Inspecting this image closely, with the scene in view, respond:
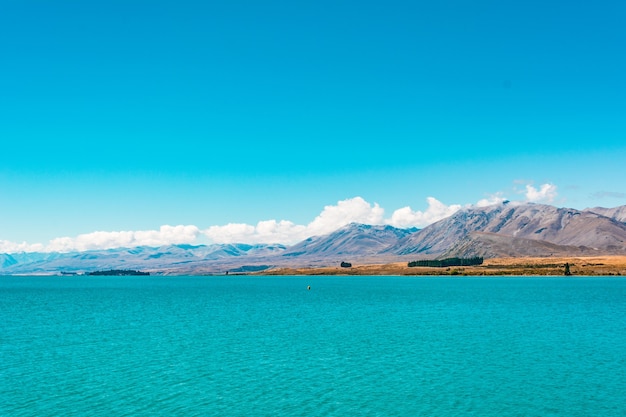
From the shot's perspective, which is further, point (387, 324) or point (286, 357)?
point (387, 324)

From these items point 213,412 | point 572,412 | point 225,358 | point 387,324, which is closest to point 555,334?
point 387,324

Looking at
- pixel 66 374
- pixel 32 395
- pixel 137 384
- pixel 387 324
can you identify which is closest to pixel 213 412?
pixel 137 384

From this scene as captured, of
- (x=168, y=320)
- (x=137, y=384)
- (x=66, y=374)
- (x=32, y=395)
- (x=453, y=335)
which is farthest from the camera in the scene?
(x=168, y=320)

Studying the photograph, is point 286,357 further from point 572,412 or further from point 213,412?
point 572,412

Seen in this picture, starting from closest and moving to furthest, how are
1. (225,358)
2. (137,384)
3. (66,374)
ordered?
(137,384)
(66,374)
(225,358)

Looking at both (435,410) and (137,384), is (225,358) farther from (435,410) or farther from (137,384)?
(435,410)

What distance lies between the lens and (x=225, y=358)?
204ft

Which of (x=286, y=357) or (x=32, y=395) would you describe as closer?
(x=32, y=395)

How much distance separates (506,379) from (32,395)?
45.0 meters

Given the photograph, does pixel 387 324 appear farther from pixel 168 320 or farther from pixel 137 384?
pixel 137 384

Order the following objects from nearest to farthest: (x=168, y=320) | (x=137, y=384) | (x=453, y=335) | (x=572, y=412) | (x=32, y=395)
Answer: (x=572, y=412), (x=32, y=395), (x=137, y=384), (x=453, y=335), (x=168, y=320)

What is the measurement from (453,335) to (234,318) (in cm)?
4777

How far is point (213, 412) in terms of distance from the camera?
41094 mm

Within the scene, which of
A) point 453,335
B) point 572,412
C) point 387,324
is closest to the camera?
point 572,412
